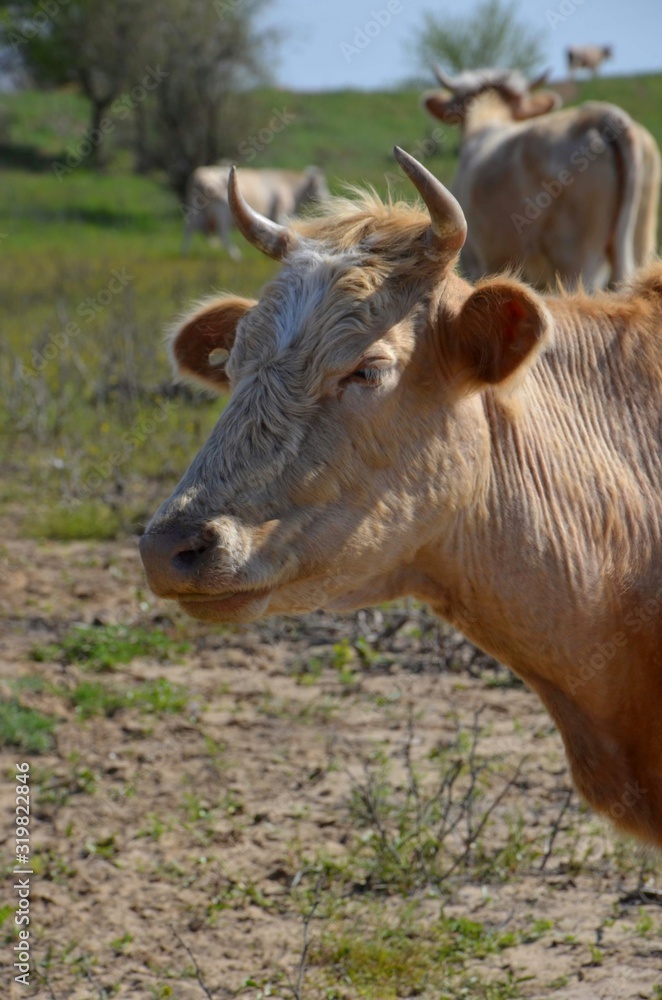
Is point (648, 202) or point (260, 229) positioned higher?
point (648, 202)

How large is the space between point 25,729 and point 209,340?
2.17m

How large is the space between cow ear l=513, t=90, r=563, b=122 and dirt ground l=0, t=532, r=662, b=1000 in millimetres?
8052

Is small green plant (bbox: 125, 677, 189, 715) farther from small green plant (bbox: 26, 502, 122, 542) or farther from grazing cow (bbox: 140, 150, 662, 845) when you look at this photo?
grazing cow (bbox: 140, 150, 662, 845)

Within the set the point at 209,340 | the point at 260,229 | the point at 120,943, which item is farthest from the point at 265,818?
the point at 260,229

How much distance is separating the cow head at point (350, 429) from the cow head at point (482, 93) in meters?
9.69

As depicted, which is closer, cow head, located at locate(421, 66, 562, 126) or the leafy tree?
cow head, located at locate(421, 66, 562, 126)

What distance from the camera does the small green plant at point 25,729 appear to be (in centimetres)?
453

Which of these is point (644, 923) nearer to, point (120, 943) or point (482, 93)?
point (120, 943)

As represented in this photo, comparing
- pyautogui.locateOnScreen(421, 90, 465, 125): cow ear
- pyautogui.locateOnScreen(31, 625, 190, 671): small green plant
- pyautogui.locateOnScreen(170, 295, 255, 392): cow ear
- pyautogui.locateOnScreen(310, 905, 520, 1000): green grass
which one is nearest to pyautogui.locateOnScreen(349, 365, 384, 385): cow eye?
pyautogui.locateOnScreen(170, 295, 255, 392): cow ear

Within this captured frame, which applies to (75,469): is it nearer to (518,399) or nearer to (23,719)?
(23,719)

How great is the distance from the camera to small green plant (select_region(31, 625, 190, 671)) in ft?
17.3

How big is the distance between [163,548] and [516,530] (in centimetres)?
94

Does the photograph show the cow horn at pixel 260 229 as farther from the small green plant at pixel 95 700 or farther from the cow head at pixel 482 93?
the cow head at pixel 482 93

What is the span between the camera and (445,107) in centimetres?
1195
